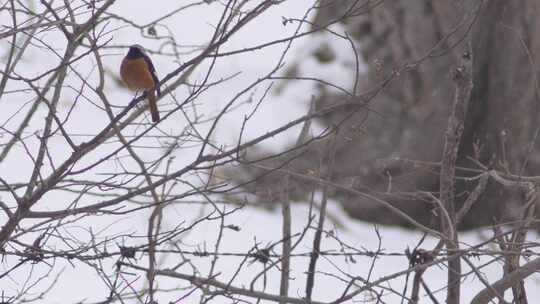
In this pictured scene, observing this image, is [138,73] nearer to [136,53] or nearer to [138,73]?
[138,73]

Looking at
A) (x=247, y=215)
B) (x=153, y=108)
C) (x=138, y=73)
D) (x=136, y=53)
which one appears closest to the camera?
(x=153, y=108)

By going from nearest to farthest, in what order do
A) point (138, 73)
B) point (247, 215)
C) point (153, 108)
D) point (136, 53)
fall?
point (153, 108), point (138, 73), point (136, 53), point (247, 215)

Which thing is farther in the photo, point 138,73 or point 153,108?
point 138,73

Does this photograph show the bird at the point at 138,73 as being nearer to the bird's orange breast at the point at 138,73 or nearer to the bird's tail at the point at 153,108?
the bird's orange breast at the point at 138,73

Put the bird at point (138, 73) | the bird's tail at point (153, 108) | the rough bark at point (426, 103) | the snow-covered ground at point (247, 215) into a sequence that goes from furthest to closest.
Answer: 1. the rough bark at point (426, 103)
2. the snow-covered ground at point (247, 215)
3. the bird at point (138, 73)
4. the bird's tail at point (153, 108)

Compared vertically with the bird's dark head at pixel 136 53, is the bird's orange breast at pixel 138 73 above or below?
below

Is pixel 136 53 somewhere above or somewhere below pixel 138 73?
above

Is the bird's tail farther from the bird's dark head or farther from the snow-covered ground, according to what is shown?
the snow-covered ground


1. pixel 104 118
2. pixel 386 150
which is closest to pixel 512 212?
pixel 386 150

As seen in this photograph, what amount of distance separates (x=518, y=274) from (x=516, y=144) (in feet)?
14.6

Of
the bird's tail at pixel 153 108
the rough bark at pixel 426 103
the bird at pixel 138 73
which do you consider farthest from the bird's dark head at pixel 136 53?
the rough bark at pixel 426 103

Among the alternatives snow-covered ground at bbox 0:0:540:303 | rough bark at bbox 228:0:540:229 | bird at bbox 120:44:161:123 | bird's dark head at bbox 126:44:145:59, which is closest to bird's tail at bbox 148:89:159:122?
bird at bbox 120:44:161:123

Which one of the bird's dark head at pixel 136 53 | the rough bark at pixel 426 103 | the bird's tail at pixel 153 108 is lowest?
the bird's tail at pixel 153 108

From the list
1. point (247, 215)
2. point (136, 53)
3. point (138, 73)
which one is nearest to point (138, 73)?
point (138, 73)
